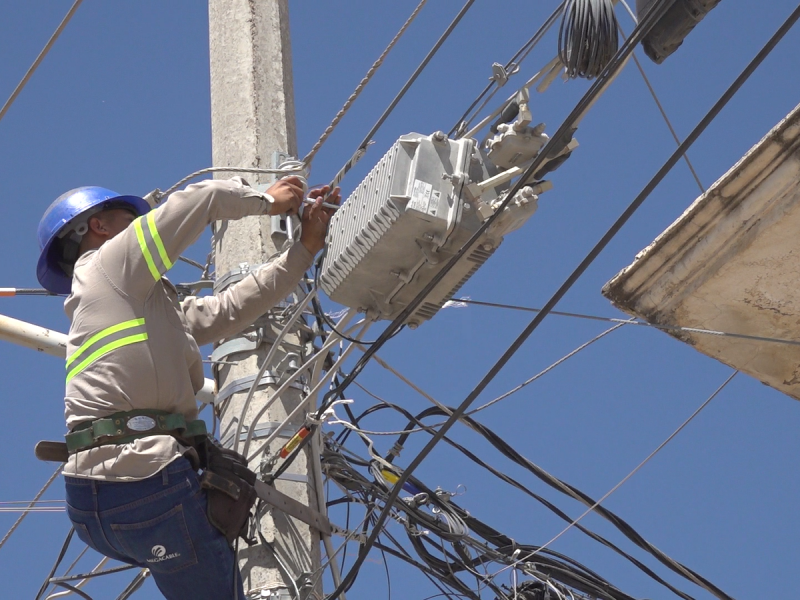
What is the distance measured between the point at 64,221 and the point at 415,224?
5.08ft

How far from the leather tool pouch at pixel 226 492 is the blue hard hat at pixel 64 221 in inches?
44.1

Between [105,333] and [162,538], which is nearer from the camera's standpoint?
[162,538]

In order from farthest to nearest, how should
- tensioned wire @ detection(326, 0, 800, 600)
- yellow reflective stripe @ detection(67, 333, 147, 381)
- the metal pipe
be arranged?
1. the metal pipe
2. yellow reflective stripe @ detection(67, 333, 147, 381)
3. tensioned wire @ detection(326, 0, 800, 600)

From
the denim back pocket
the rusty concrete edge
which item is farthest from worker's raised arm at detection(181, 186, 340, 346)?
the rusty concrete edge

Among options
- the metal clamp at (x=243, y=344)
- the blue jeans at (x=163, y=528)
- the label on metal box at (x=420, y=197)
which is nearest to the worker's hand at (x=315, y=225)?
the metal clamp at (x=243, y=344)

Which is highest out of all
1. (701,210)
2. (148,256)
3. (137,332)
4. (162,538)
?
(701,210)

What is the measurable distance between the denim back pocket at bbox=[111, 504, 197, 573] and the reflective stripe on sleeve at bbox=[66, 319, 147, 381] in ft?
1.86

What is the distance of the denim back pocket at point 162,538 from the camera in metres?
4.30

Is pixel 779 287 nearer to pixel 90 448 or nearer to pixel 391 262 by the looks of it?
pixel 391 262

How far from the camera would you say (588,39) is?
4.52 m

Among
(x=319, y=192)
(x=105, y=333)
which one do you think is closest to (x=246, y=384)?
(x=319, y=192)

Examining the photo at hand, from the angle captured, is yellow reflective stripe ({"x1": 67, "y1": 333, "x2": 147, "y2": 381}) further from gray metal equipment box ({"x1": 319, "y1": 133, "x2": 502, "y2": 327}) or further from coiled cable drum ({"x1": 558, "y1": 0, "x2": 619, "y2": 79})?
coiled cable drum ({"x1": 558, "y1": 0, "x2": 619, "y2": 79})

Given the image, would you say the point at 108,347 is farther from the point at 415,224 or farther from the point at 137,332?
the point at 415,224

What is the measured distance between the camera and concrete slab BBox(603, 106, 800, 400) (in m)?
4.73
